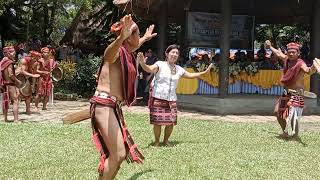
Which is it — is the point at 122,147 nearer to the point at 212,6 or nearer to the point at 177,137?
the point at 177,137

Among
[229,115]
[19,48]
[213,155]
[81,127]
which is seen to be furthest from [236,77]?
[19,48]

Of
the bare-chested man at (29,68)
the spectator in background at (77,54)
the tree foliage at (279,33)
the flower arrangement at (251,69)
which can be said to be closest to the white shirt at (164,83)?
the bare-chested man at (29,68)

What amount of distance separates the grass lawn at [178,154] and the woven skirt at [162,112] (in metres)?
0.44

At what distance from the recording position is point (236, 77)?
614 inches

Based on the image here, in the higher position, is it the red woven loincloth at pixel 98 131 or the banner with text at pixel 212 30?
the banner with text at pixel 212 30

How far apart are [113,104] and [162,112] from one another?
346 cm

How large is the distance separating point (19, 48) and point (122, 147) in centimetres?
1708

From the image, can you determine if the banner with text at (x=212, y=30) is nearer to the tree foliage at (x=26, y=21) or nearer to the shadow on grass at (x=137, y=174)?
the shadow on grass at (x=137, y=174)

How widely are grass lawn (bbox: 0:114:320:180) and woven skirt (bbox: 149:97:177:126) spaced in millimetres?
436

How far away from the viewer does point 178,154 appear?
7906 mm

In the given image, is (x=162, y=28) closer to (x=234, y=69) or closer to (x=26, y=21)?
(x=234, y=69)

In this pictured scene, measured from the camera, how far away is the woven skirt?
8.59 meters

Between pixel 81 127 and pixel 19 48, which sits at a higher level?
pixel 19 48

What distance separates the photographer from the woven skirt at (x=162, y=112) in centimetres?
859
